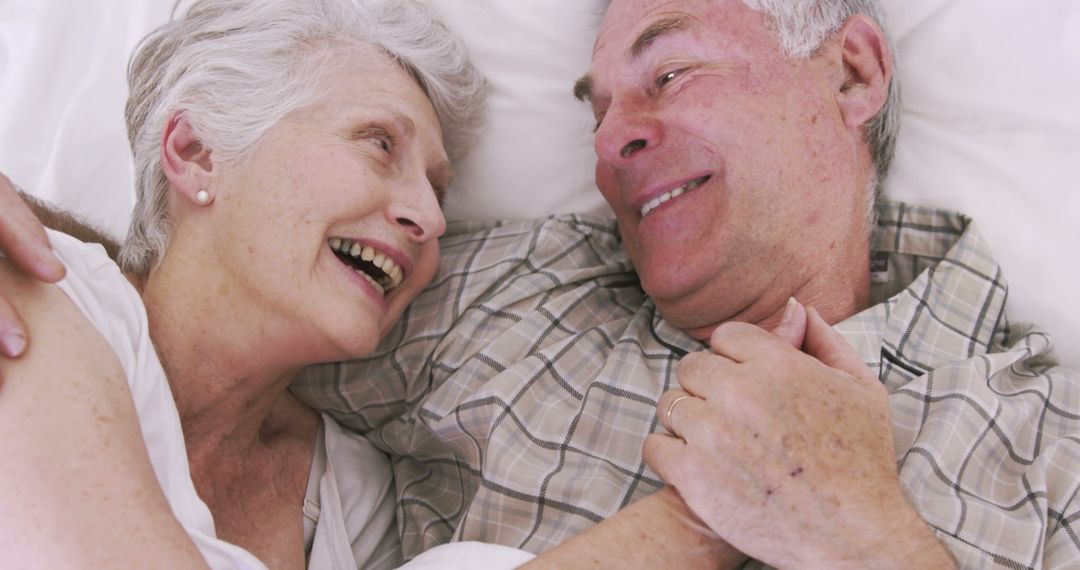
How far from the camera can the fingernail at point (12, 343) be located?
0.92 metres

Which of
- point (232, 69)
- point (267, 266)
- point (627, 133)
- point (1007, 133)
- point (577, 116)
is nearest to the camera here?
point (267, 266)

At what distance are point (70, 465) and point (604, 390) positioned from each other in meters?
0.81

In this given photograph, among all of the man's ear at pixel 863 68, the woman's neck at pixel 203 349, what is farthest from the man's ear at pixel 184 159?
the man's ear at pixel 863 68

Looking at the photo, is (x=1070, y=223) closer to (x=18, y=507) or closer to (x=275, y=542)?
(x=275, y=542)

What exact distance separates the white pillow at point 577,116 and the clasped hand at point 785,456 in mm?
647

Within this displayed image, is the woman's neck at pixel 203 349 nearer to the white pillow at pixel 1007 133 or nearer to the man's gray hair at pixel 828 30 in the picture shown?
the man's gray hair at pixel 828 30

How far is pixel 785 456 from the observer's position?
107 centimetres

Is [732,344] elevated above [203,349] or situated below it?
above

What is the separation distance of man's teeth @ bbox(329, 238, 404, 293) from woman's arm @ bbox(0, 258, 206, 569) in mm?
436

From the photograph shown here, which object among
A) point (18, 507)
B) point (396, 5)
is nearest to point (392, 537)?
point (18, 507)

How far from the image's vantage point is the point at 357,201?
132 cm

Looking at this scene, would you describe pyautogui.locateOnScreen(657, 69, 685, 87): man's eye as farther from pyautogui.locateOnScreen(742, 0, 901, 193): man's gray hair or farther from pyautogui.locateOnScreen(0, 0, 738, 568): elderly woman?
pyautogui.locateOnScreen(0, 0, 738, 568): elderly woman

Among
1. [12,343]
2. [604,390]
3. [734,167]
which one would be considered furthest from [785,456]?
[12,343]

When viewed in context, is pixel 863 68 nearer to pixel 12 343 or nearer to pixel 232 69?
pixel 232 69
